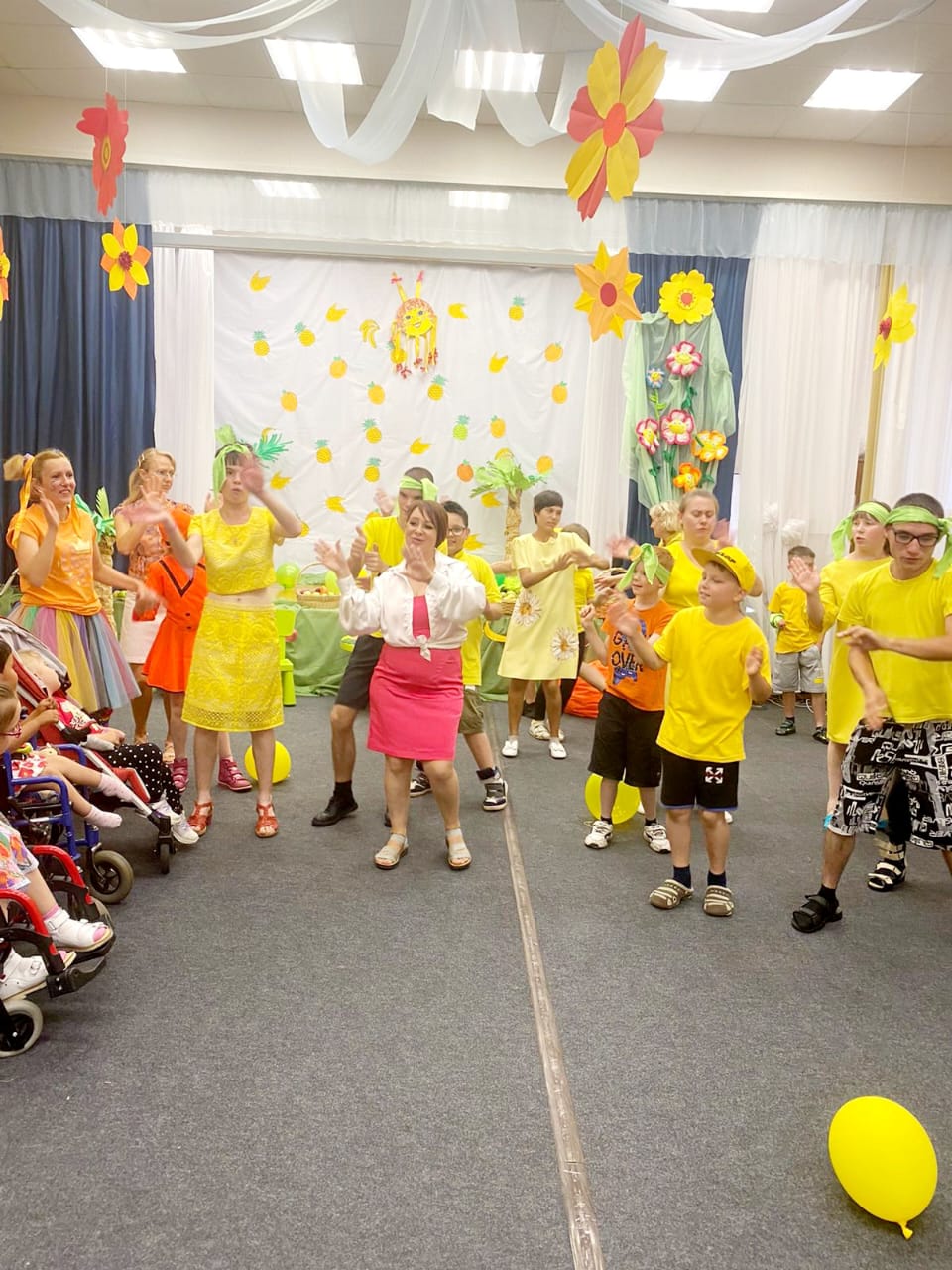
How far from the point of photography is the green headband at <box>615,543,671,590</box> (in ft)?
11.2

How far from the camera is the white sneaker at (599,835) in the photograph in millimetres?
3770

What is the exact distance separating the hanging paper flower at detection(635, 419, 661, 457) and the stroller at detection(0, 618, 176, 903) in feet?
14.2

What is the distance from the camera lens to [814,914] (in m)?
3.08

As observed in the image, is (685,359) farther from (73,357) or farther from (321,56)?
(73,357)

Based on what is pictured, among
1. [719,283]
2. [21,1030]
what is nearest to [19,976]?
[21,1030]

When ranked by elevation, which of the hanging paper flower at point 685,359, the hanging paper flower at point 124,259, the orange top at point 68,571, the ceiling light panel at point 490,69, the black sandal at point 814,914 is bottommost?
the black sandal at point 814,914

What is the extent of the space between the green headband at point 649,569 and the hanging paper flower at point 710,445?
131 inches

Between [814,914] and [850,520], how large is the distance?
1635 millimetres

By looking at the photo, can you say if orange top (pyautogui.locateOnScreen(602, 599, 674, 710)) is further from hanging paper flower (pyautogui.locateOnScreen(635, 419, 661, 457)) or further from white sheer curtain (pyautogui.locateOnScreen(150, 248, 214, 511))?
white sheer curtain (pyautogui.locateOnScreen(150, 248, 214, 511))

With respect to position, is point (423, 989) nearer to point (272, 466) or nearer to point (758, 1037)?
point (758, 1037)

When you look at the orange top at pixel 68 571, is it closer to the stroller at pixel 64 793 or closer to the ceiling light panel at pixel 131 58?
the stroller at pixel 64 793

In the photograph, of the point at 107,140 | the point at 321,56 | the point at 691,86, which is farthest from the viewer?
the point at 691,86

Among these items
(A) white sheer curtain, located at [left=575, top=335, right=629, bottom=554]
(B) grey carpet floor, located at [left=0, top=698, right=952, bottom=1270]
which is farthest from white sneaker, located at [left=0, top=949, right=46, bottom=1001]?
(A) white sheer curtain, located at [left=575, top=335, right=629, bottom=554]

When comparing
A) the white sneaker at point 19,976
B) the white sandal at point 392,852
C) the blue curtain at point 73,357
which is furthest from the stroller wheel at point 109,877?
the blue curtain at point 73,357
